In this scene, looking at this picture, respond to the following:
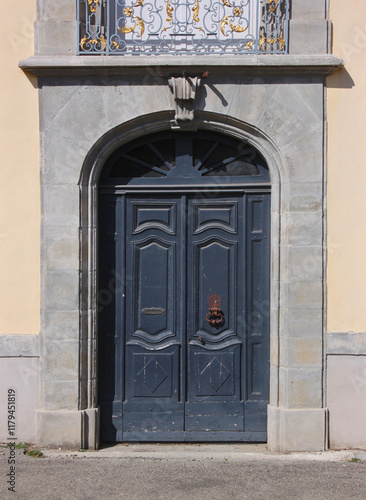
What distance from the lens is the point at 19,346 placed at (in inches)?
270

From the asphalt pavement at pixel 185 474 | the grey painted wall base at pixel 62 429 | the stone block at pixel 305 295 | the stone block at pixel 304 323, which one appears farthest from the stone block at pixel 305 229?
the grey painted wall base at pixel 62 429

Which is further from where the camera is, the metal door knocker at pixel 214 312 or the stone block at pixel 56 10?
the metal door knocker at pixel 214 312

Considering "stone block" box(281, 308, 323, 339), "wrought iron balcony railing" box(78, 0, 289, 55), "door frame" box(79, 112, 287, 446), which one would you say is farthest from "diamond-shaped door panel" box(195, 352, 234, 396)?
"wrought iron balcony railing" box(78, 0, 289, 55)

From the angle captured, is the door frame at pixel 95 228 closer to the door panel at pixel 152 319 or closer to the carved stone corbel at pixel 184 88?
the carved stone corbel at pixel 184 88

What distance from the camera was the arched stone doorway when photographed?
7047 millimetres

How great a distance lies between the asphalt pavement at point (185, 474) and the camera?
225 inches

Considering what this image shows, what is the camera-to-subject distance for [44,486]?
19.2ft

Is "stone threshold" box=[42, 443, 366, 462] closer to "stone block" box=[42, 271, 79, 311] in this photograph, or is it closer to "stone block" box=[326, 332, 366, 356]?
"stone block" box=[326, 332, 366, 356]

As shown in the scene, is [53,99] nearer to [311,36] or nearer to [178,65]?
[178,65]

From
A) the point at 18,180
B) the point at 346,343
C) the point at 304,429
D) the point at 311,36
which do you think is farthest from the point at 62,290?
the point at 311,36

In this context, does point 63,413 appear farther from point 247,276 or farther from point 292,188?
point 292,188

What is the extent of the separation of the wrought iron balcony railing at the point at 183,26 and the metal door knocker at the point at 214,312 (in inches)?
106

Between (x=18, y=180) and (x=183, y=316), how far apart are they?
2354mm

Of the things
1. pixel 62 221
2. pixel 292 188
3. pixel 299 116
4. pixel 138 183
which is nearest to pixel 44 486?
pixel 62 221
